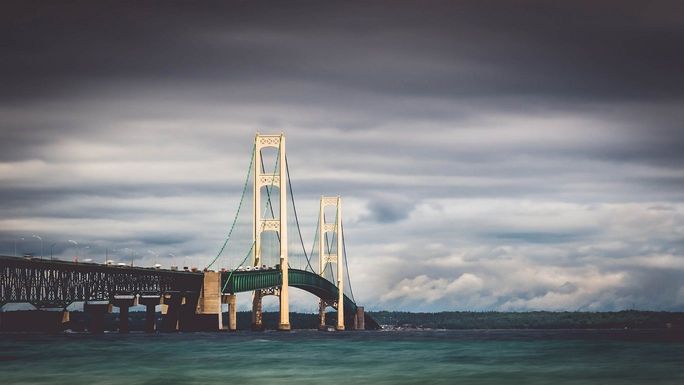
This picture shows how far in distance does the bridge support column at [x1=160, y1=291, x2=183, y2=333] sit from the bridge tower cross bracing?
11699 millimetres

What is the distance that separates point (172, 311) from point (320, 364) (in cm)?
8357

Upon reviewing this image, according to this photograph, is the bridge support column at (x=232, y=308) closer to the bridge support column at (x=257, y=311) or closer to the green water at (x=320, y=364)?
the bridge support column at (x=257, y=311)

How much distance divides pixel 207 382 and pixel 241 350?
3561cm

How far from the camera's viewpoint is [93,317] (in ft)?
588

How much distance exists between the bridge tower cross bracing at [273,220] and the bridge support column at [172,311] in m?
11.7

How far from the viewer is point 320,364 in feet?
295

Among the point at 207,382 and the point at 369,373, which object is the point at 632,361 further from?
the point at 207,382

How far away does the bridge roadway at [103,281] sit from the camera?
157 m

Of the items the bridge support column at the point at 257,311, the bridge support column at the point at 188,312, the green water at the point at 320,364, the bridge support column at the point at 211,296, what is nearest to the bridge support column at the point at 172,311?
the bridge support column at the point at 188,312

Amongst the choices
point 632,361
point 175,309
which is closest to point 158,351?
point 632,361

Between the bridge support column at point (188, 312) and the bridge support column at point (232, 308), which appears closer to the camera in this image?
the bridge support column at point (188, 312)

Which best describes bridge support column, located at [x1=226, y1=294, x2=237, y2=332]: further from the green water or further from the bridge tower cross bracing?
the green water

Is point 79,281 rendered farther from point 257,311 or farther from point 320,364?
point 320,364

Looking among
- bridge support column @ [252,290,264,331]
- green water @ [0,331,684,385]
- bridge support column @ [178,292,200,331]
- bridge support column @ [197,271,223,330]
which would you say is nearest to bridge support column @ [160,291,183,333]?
bridge support column @ [178,292,200,331]
